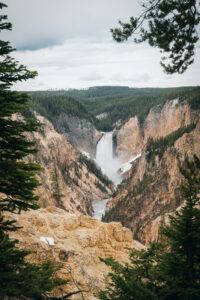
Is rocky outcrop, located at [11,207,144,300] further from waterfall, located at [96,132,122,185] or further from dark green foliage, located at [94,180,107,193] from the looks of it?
waterfall, located at [96,132,122,185]

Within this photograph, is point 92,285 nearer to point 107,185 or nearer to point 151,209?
point 151,209

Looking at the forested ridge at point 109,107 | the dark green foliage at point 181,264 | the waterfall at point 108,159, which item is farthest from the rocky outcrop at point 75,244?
the waterfall at point 108,159

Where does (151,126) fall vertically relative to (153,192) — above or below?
above

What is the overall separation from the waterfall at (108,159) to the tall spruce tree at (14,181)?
125 m

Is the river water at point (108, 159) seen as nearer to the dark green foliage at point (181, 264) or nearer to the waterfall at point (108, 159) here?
the waterfall at point (108, 159)

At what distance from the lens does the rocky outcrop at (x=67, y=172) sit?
238 ft

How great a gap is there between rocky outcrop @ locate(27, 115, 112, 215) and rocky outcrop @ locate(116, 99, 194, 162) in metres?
26.3

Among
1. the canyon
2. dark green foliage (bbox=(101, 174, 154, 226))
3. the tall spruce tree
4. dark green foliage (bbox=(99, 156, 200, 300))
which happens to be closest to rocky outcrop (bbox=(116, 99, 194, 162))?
the canyon

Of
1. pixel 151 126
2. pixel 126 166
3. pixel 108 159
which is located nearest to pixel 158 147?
pixel 126 166

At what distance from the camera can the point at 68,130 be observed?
143 meters

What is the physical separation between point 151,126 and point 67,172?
6169 cm

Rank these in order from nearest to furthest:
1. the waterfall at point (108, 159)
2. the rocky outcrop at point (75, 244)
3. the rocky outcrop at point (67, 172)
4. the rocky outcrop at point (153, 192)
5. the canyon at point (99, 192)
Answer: the rocky outcrop at point (75, 244) → the canyon at point (99, 192) → the rocky outcrop at point (153, 192) → the rocky outcrop at point (67, 172) → the waterfall at point (108, 159)

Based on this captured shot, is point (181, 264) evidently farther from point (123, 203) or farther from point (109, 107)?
point (109, 107)

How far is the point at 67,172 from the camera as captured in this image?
3720 inches
